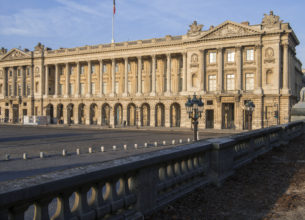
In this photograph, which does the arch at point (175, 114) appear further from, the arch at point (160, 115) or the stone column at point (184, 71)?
the stone column at point (184, 71)

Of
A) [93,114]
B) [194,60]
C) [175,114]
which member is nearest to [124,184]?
[194,60]

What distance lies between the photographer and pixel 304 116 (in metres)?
25.6

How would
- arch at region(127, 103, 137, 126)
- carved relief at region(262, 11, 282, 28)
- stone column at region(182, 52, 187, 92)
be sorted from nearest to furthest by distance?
carved relief at region(262, 11, 282, 28), stone column at region(182, 52, 187, 92), arch at region(127, 103, 137, 126)

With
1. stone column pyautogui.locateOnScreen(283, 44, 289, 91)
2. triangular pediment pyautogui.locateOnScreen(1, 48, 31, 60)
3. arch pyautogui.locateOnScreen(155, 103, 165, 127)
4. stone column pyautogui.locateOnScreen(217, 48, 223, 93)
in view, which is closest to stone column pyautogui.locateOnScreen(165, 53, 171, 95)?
arch pyautogui.locateOnScreen(155, 103, 165, 127)

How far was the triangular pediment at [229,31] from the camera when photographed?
53.2 metres

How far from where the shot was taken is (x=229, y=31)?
54.8m

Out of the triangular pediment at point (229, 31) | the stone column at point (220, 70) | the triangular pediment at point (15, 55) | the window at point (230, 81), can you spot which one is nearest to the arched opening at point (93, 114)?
the triangular pediment at point (15, 55)

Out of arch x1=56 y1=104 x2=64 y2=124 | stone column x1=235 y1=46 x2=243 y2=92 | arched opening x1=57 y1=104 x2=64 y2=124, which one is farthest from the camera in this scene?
arched opening x1=57 y1=104 x2=64 y2=124

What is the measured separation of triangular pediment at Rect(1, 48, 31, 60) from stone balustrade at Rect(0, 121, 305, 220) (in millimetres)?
79381

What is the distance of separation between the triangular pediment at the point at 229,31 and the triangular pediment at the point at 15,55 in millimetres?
47189

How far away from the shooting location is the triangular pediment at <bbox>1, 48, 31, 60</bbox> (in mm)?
79938

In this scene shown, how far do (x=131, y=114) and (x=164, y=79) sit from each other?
11.1m

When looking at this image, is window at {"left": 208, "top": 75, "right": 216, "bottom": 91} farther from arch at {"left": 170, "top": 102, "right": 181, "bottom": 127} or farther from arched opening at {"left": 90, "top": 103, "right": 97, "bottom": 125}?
arched opening at {"left": 90, "top": 103, "right": 97, "bottom": 125}

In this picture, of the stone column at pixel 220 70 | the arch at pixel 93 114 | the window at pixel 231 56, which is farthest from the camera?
the arch at pixel 93 114
